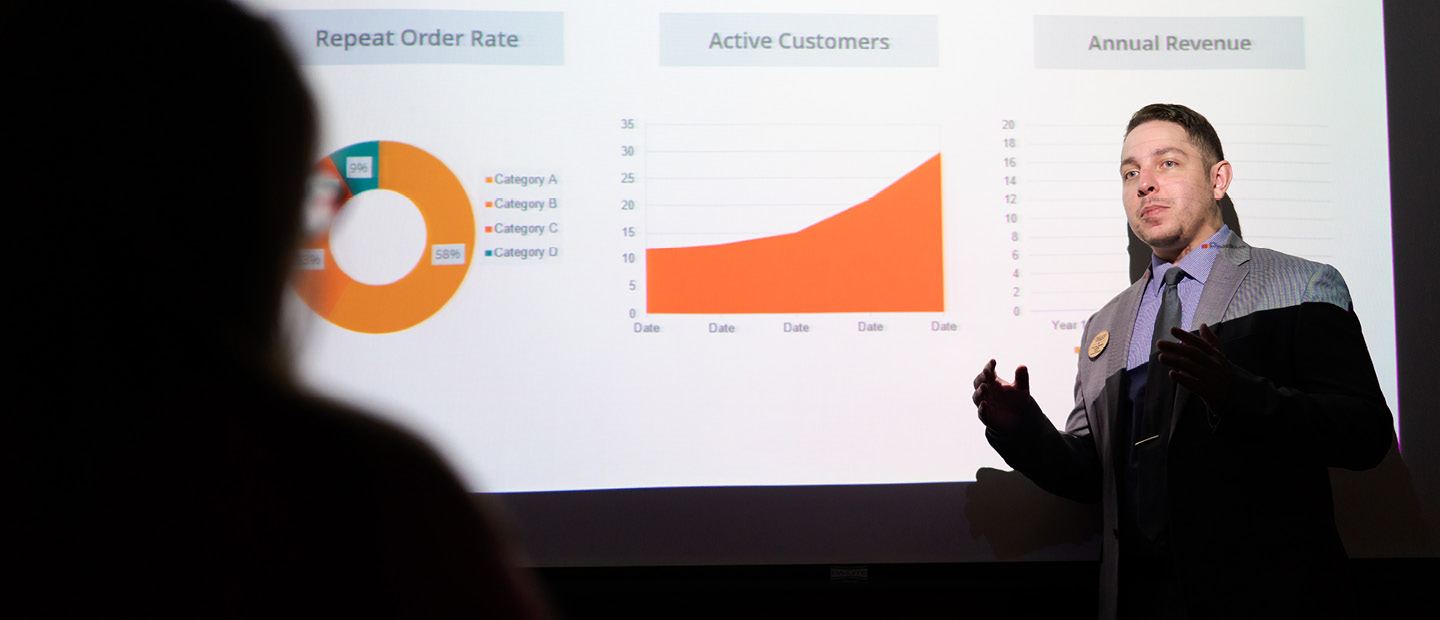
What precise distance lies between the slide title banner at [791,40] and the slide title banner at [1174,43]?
0.30 m

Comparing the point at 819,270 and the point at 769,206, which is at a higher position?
the point at 769,206

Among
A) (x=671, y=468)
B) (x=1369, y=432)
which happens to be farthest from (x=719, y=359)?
(x=1369, y=432)

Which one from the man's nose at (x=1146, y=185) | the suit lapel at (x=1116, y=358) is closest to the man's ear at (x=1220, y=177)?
the man's nose at (x=1146, y=185)

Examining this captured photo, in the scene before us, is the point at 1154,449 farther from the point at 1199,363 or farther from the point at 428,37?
the point at 428,37

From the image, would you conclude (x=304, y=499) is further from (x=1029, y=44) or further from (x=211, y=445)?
(x=1029, y=44)

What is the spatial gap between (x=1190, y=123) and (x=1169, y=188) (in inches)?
7.1

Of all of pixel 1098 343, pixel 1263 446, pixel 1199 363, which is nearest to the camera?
pixel 1199 363

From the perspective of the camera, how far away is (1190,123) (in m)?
2.09

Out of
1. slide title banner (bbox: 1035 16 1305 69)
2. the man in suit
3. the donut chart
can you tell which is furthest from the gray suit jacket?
the donut chart

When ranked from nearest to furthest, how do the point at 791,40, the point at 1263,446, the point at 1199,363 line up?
1. the point at 1199,363
2. the point at 1263,446
3. the point at 791,40

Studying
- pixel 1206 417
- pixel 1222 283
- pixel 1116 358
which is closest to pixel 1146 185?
pixel 1222 283

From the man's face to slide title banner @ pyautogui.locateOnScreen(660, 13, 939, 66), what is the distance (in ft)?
1.69

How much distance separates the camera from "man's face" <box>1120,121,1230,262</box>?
6.61 feet

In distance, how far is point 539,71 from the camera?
2129 mm
